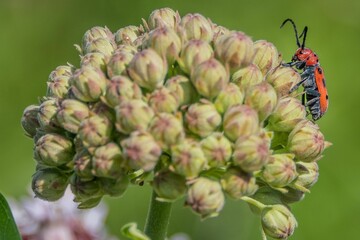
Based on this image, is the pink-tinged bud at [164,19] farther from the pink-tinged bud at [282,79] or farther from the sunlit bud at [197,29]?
the pink-tinged bud at [282,79]

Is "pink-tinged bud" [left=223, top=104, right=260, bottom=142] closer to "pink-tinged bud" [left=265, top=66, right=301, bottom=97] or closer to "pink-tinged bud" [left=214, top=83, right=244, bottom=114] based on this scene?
"pink-tinged bud" [left=214, top=83, right=244, bottom=114]

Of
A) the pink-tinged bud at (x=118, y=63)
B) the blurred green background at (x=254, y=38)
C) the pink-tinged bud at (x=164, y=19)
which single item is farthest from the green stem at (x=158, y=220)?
the blurred green background at (x=254, y=38)

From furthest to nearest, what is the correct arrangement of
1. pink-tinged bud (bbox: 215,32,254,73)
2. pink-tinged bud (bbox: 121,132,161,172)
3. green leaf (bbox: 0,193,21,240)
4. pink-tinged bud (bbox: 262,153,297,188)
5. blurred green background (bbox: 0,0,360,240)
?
blurred green background (bbox: 0,0,360,240) → green leaf (bbox: 0,193,21,240) → pink-tinged bud (bbox: 215,32,254,73) → pink-tinged bud (bbox: 262,153,297,188) → pink-tinged bud (bbox: 121,132,161,172)

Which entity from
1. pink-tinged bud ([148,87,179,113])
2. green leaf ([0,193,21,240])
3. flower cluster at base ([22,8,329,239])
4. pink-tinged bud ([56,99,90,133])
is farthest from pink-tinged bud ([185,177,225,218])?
green leaf ([0,193,21,240])

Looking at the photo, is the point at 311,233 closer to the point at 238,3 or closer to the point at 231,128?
the point at 238,3

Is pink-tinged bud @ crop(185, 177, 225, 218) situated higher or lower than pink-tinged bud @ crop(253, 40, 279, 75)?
lower

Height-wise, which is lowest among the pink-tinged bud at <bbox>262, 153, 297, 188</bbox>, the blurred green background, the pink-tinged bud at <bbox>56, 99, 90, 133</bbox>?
the blurred green background

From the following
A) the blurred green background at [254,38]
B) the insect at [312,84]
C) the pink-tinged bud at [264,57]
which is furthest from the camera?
the blurred green background at [254,38]
